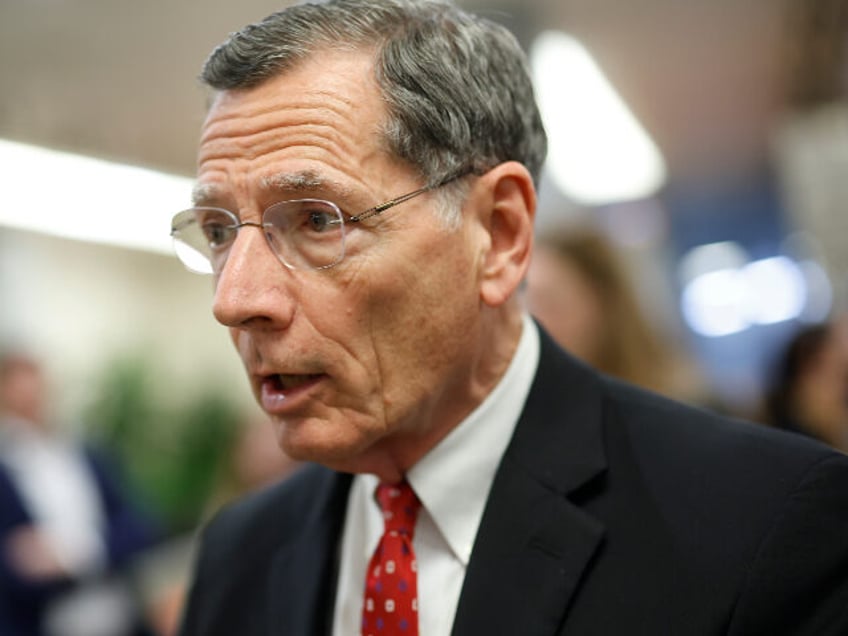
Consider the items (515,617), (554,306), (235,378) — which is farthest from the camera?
(235,378)

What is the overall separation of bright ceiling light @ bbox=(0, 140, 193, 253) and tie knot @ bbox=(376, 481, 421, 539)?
373 cm

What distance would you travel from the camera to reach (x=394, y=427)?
140 centimetres

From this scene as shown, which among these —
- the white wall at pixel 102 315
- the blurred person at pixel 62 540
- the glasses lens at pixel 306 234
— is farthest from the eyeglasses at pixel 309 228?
the white wall at pixel 102 315

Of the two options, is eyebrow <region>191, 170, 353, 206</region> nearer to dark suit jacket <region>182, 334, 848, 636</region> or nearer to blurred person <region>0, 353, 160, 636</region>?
dark suit jacket <region>182, 334, 848, 636</region>

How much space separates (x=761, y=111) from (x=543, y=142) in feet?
25.3

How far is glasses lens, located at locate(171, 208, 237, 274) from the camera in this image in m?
1.45

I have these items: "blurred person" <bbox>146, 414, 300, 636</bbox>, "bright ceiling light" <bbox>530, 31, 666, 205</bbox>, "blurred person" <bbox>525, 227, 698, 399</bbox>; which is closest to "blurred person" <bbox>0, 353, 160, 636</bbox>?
"blurred person" <bbox>146, 414, 300, 636</bbox>

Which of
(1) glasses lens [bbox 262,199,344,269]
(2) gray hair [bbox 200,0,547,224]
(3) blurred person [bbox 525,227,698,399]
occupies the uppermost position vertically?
(2) gray hair [bbox 200,0,547,224]

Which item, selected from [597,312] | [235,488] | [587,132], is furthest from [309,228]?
[587,132]

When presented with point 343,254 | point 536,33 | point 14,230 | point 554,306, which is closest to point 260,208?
point 343,254

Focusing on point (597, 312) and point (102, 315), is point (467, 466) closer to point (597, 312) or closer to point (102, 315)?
point (597, 312)

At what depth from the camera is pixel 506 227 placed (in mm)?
1506

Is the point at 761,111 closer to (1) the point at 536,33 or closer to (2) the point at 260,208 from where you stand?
(1) the point at 536,33

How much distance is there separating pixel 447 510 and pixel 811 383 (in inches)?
83.7
